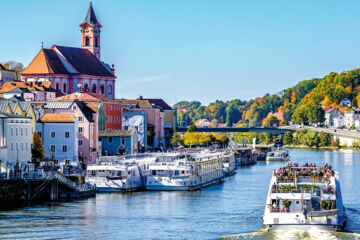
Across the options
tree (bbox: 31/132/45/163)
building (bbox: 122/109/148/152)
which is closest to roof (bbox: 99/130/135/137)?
tree (bbox: 31/132/45/163)

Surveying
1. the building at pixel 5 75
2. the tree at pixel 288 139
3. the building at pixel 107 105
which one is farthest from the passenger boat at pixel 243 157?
the tree at pixel 288 139

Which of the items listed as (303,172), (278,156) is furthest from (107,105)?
(303,172)

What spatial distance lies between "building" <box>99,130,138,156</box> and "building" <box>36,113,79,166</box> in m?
12.2

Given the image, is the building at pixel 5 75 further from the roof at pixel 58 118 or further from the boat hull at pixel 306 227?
the boat hull at pixel 306 227

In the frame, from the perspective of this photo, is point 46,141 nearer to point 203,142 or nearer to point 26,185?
point 26,185

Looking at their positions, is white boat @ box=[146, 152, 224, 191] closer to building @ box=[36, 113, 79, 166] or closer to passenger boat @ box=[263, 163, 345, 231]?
building @ box=[36, 113, 79, 166]

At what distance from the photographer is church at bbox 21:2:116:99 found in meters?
129

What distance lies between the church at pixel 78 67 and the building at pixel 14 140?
A: 52.6 meters

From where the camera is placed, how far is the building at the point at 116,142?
306 feet

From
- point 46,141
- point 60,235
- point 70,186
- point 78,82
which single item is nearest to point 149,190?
point 70,186

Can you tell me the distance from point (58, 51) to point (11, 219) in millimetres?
85615

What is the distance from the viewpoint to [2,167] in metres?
63.7

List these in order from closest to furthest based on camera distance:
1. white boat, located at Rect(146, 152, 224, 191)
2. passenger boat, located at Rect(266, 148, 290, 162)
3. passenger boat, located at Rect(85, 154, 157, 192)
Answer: passenger boat, located at Rect(85, 154, 157, 192) → white boat, located at Rect(146, 152, 224, 191) → passenger boat, located at Rect(266, 148, 290, 162)

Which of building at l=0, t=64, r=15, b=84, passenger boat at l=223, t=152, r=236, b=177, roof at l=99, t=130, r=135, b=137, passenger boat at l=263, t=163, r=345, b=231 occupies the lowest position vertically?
passenger boat at l=263, t=163, r=345, b=231
